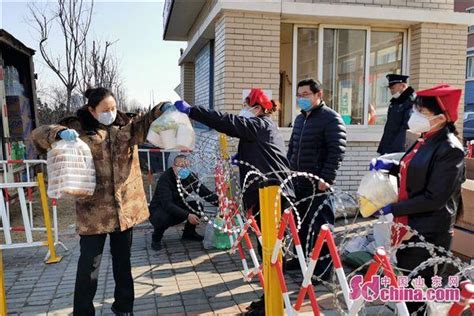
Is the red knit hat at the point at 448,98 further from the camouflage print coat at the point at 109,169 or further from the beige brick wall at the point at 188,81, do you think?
the beige brick wall at the point at 188,81

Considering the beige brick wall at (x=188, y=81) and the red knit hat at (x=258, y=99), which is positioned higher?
the beige brick wall at (x=188, y=81)

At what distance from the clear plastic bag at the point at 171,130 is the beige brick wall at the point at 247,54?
327 centimetres

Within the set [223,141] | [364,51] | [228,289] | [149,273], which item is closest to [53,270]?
[149,273]

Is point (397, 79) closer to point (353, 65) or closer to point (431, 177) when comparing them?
point (353, 65)


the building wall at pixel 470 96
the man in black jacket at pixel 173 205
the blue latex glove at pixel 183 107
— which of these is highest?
the building wall at pixel 470 96

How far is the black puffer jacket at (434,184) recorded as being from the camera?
243 cm

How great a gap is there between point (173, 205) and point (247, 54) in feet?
8.19

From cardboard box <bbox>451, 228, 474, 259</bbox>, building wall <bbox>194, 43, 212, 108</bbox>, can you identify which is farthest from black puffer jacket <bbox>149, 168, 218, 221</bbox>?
building wall <bbox>194, 43, 212, 108</bbox>

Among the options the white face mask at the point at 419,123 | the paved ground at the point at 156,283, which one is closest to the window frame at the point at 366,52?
the paved ground at the point at 156,283

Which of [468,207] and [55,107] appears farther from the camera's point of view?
[55,107]

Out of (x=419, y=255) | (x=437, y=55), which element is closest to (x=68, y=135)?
(x=419, y=255)

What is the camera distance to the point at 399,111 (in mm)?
5195

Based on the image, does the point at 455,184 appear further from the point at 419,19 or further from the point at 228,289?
the point at 419,19

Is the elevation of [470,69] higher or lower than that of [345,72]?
higher
